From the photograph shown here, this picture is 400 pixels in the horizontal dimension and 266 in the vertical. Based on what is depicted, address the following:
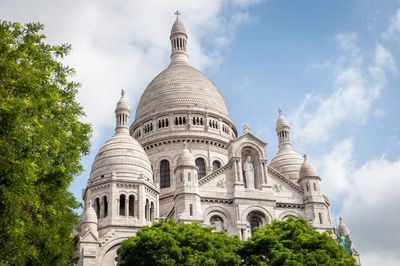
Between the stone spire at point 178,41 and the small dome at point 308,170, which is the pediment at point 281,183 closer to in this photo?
the small dome at point 308,170

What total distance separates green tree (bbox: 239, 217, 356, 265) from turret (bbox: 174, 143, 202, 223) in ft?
29.2

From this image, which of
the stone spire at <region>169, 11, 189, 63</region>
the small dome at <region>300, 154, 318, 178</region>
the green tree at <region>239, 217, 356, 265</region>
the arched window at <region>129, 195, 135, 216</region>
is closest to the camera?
the green tree at <region>239, 217, 356, 265</region>

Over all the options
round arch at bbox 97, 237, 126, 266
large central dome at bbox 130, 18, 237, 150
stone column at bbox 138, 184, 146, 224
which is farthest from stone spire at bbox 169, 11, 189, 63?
round arch at bbox 97, 237, 126, 266

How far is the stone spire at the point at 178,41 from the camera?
68256 millimetres

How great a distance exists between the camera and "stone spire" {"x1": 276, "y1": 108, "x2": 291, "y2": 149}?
188ft

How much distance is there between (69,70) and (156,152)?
3536 centimetres

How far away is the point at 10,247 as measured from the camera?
16.3 m

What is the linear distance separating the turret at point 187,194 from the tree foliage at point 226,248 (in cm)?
773

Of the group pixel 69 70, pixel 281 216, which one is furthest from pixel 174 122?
pixel 69 70

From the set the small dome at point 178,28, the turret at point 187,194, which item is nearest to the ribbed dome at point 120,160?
the turret at point 187,194

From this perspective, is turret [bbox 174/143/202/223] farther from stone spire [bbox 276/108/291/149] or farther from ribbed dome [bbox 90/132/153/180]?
stone spire [bbox 276/108/291/149]

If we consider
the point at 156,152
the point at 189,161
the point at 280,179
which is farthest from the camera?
the point at 156,152

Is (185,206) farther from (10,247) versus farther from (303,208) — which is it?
(10,247)

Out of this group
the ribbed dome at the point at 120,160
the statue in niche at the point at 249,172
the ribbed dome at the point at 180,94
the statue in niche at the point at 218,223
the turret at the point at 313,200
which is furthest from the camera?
the ribbed dome at the point at 180,94
